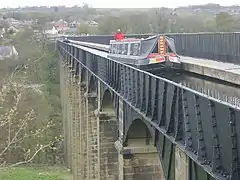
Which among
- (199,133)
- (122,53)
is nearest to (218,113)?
(199,133)

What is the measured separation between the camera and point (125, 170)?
518 inches

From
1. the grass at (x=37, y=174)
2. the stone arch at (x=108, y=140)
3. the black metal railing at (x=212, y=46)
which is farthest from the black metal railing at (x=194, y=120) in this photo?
the grass at (x=37, y=174)

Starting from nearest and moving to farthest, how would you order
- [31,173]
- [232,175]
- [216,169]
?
[232,175] → [216,169] → [31,173]

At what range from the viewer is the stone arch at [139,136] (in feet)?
41.8

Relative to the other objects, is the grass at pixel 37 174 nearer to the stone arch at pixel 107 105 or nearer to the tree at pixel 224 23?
the stone arch at pixel 107 105

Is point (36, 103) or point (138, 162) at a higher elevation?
point (138, 162)

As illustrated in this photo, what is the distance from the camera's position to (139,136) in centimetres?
1302

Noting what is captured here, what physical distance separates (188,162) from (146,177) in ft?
22.3

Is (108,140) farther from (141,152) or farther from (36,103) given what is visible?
(36,103)

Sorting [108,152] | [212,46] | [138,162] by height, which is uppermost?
[212,46]

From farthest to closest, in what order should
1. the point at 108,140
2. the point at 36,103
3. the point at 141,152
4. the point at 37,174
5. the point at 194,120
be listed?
the point at 36,103, the point at 37,174, the point at 108,140, the point at 141,152, the point at 194,120

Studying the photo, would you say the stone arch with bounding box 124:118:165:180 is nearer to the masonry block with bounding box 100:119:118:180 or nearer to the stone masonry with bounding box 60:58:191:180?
the stone masonry with bounding box 60:58:191:180

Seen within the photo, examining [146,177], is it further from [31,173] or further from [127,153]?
[31,173]

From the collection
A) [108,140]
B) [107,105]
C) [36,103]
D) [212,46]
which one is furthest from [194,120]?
[36,103]
